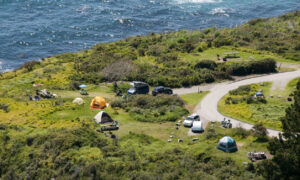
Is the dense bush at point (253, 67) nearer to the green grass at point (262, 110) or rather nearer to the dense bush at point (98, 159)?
the green grass at point (262, 110)

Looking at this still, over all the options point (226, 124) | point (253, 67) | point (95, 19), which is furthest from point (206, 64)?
point (95, 19)

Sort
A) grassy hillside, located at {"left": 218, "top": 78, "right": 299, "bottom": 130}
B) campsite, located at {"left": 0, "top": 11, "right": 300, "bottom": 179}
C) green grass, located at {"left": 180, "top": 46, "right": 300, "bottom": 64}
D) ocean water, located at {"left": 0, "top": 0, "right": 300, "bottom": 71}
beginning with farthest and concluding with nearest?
ocean water, located at {"left": 0, "top": 0, "right": 300, "bottom": 71}
green grass, located at {"left": 180, "top": 46, "right": 300, "bottom": 64}
grassy hillside, located at {"left": 218, "top": 78, "right": 299, "bottom": 130}
campsite, located at {"left": 0, "top": 11, "right": 300, "bottom": 179}

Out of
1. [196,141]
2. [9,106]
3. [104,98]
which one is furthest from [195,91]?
[9,106]

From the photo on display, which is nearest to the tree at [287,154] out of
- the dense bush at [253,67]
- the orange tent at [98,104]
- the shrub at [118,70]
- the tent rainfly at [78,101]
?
the orange tent at [98,104]

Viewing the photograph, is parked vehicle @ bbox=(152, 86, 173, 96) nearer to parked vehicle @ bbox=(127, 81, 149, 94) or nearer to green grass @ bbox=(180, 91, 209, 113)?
parked vehicle @ bbox=(127, 81, 149, 94)

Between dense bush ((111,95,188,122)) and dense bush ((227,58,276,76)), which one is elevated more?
dense bush ((227,58,276,76))

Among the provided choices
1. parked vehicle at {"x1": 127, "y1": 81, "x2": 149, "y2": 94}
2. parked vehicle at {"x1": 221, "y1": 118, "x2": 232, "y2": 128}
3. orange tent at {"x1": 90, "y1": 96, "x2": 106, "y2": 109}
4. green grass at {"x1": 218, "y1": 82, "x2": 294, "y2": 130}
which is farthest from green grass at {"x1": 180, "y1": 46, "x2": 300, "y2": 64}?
parked vehicle at {"x1": 221, "y1": 118, "x2": 232, "y2": 128}
